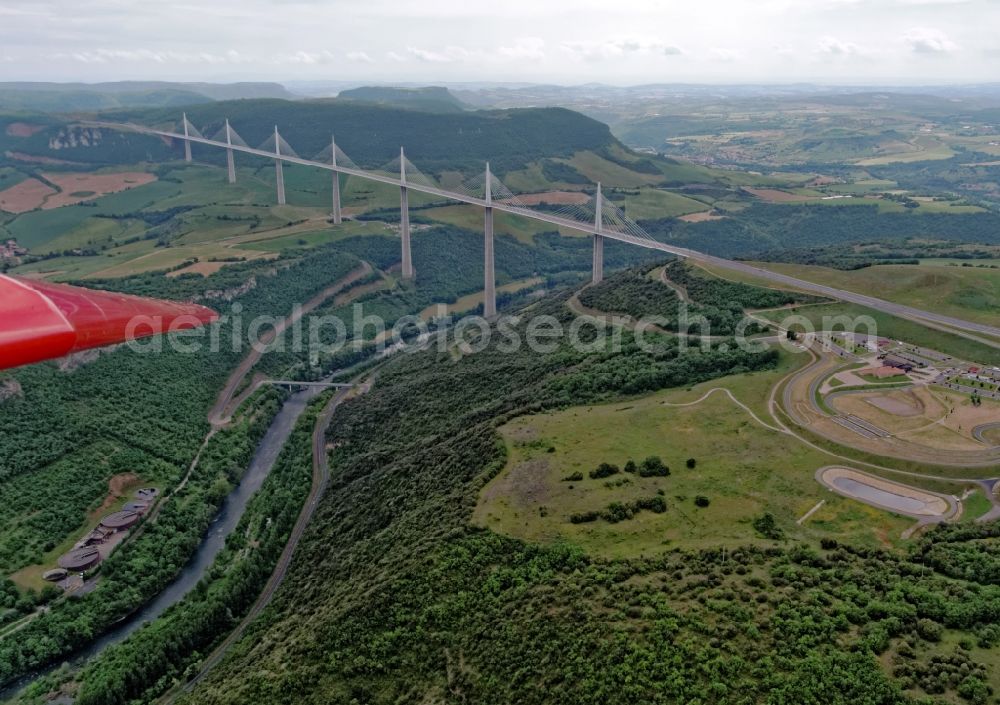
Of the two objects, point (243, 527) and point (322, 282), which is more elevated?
point (322, 282)

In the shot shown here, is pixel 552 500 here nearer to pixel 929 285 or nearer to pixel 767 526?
pixel 767 526

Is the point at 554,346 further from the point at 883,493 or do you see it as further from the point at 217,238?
the point at 217,238

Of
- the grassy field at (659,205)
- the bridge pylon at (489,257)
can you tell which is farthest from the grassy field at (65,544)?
the grassy field at (659,205)

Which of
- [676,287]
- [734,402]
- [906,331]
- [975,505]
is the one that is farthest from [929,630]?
[676,287]

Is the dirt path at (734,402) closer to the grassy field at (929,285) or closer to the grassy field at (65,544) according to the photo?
the grassy field at (929,285)

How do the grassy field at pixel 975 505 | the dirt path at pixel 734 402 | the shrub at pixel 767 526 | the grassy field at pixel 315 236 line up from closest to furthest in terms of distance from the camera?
the shrub at pixel 767 526 → the grassy field at pixel 975 505 → the dirt path at pixel 734 402 → the grassy field at pixel 315 236

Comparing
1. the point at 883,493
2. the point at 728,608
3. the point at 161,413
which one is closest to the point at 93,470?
the point at 161,413
